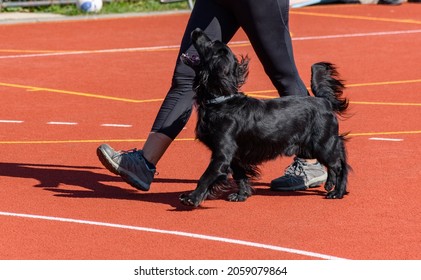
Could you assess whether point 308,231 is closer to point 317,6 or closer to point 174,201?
point 174,201

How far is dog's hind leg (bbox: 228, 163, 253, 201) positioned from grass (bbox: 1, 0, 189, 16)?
1235cm

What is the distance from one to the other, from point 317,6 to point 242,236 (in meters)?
14.2

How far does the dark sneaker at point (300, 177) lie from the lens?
8016 mm

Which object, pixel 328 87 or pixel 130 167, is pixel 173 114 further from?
pixel 328 87

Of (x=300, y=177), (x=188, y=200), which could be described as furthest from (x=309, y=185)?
(x=188, y=200)

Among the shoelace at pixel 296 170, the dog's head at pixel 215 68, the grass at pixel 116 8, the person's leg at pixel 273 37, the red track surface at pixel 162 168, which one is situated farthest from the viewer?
the grass at pixel 116 8

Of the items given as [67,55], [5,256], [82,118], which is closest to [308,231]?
[5,256]

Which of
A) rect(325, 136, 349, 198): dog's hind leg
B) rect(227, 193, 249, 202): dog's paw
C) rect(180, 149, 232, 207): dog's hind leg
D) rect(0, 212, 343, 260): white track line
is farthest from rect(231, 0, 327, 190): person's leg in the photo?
rect(0, 212, 343, 260): white track line

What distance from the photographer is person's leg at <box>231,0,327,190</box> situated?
7.68 meters

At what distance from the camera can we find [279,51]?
7.82m

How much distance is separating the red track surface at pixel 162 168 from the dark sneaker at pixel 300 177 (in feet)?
0.25

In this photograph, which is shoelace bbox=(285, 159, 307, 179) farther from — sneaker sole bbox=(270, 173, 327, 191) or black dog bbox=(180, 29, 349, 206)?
black dog bbox=(180, 29, 349, 206)

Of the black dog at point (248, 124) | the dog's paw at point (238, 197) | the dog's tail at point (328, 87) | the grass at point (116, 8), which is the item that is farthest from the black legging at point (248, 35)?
the grass at point (116, 8)

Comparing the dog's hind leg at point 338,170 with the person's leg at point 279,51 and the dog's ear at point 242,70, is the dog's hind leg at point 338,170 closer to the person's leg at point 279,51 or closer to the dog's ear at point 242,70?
the person's leg at point 279,51
